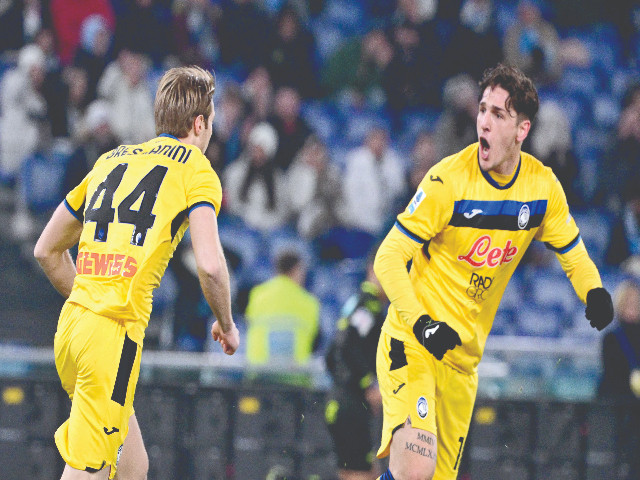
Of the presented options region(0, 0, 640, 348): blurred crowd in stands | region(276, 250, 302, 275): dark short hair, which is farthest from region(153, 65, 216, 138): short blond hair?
region(0, 0, 640, 348): blurred crowd in stands

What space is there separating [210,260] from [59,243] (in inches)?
37.7

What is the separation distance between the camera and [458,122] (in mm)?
11328

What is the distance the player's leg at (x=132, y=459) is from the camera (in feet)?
15.7

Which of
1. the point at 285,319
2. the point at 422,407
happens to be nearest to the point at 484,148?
the point at 422,407

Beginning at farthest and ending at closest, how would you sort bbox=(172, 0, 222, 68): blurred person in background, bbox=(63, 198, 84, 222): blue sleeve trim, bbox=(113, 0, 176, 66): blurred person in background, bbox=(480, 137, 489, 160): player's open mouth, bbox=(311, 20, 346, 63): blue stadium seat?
bbox=(311, 20, 346, 63): blue stadium seat < bbox=(172, 0, 222, 68): blurred person in background < bbox=(113, 0, 176, 66): blurred person in background < bbox=(480, 137, 489, 160): player's open mouth < bbox=(63, 198, 84, 222): blue sleeve trim

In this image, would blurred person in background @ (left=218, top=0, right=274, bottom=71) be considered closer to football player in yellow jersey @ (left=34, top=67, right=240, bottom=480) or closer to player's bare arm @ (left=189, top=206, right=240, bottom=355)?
football player in yellow jersey @ (left=34, top=67, right=240, bottom=480)

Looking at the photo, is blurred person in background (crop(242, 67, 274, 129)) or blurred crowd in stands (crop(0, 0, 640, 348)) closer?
blurred crowd in stands (crop(0, 0, 640, 348))

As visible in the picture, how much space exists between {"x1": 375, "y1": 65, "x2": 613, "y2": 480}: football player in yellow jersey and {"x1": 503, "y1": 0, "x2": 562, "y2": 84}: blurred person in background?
717 cm

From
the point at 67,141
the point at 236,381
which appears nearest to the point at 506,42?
the point at 67,141

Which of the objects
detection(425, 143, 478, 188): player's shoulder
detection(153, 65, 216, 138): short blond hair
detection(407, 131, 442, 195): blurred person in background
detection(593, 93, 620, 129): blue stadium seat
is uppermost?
detection(593, 93, 620, 129): blue stadium seat

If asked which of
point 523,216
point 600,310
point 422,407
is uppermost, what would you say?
point 523,216

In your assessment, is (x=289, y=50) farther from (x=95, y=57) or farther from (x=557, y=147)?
(x=557, y=147)

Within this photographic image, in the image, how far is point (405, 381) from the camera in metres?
5.18

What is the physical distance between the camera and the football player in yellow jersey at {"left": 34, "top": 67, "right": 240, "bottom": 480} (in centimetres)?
433
